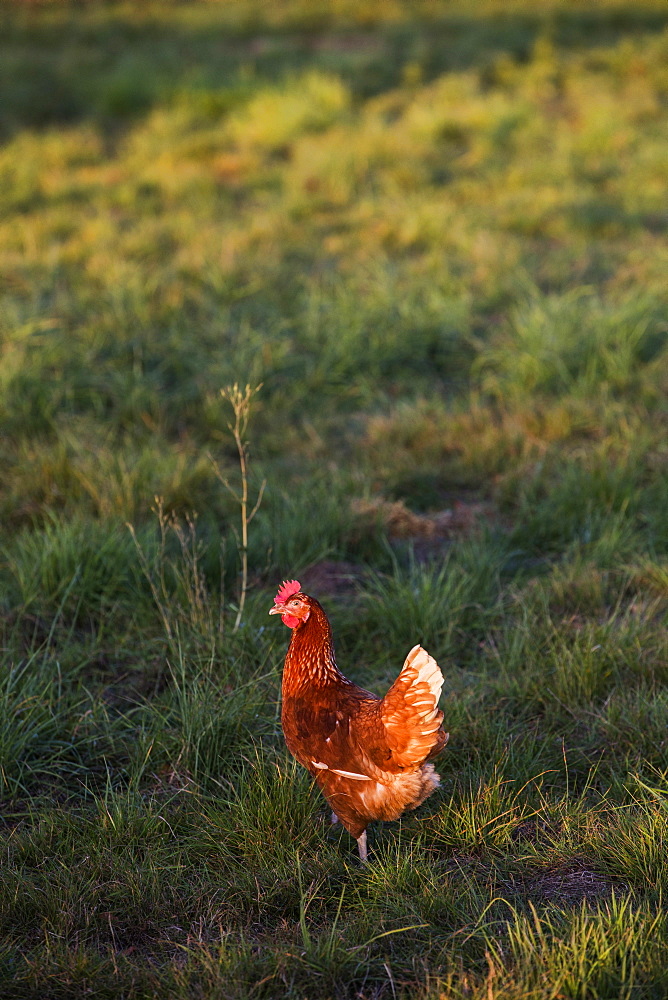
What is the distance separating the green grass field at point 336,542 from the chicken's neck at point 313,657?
0.94 ft

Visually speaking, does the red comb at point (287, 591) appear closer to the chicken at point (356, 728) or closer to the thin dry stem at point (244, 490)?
the chicken at point (356, 728)

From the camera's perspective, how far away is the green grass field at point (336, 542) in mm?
2363

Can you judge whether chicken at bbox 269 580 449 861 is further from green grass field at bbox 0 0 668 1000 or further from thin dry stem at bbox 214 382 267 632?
thin dry stem at bbox 214 382 267 632

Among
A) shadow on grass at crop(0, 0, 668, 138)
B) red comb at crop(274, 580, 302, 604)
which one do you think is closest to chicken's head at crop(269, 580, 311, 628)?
red comb at crop(274, 580, 302, 604)

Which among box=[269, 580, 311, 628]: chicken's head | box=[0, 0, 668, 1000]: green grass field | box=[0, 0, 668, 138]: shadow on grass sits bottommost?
box=[0, 0, 668, 1000]: green grass field

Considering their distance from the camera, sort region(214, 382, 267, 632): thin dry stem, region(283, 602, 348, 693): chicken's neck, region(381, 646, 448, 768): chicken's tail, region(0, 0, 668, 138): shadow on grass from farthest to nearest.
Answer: region(0, 0, 668, 138): shadow on grass → region(214, 382, 267, 632): thin dry stem → region(283, 602, 348, 693): chicken's neck → region(381, 646, 448, 768): chicken's tail

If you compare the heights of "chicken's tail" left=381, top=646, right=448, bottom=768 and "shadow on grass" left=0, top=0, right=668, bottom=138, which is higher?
"shadow on grass" left=0, top=0, right=668, bottom=138

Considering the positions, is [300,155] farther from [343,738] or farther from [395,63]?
[343,738]

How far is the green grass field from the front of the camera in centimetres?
236

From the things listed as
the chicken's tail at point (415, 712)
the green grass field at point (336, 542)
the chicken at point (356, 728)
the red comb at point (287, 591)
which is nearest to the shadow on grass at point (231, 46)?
the green grass field at point (336, 542)

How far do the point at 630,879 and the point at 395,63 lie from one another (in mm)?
11143

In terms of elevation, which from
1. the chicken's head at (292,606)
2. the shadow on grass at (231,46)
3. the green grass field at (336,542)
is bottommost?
the green grass field at (336,542)

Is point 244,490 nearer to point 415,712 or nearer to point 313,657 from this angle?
point 313,657

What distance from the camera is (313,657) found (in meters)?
2.64
